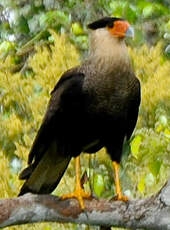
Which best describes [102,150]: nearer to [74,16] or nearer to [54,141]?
[54,141]

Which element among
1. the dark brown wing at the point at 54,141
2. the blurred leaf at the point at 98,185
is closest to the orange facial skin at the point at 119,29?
the dark brown wing at the point at 54,141

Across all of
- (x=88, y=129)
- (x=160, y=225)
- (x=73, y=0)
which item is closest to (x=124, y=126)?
(x=88, y=129)

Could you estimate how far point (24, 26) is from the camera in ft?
21.7

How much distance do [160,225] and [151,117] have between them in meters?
1.87

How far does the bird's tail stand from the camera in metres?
4.34


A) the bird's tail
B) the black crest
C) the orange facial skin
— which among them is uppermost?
the black crest

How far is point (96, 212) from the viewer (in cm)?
377

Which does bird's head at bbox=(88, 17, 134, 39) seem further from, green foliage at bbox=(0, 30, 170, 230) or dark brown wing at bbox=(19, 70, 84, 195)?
green foliage at bbox=(0, 30, 170, 230)

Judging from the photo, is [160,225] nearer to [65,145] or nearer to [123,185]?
[65,145]

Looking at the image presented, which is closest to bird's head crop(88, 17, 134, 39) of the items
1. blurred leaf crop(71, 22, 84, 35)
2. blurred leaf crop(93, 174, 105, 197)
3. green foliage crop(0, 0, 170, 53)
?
blurred leaf crop(93, 174, 105, 197)

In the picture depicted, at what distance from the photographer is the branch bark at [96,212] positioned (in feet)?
12.0

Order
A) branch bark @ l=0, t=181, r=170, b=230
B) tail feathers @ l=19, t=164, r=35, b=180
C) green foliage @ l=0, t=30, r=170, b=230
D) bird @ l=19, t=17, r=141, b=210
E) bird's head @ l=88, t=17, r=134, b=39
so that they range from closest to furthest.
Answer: branch bark @ l=0, t=181, r=170, b=230 < bird @ l=19, t=17, r=141, b=210 < bird's head @ l=88, t=17, r=134, b=39 < tail feathers @ l=19, t=164, r=35, b=180 < green foliage @ l=0, t=30, r=170, b=230

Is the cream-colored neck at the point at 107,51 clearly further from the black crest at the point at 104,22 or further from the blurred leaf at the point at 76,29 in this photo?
the blurred leaf at the point at 76,29

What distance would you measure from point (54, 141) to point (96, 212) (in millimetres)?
626
